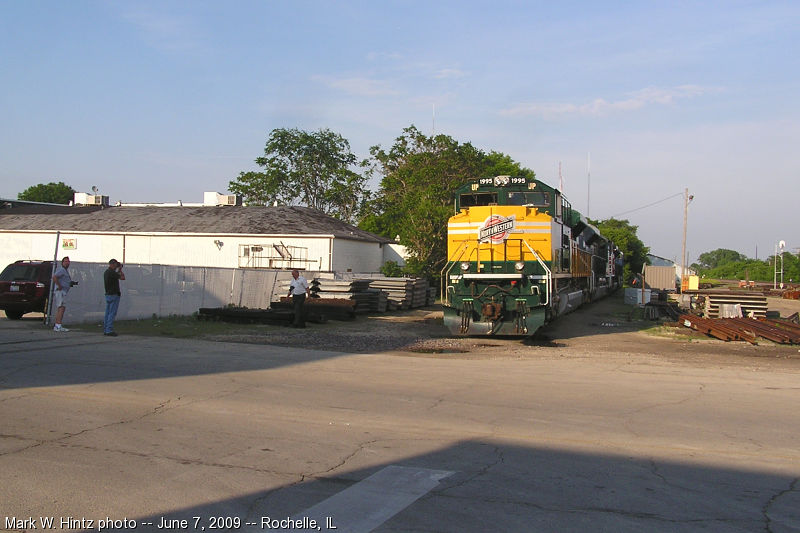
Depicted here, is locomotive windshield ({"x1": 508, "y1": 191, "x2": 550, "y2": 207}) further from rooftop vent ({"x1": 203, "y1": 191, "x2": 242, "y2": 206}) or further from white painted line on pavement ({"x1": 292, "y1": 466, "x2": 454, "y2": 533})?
rooftop vent ({"x1": 203, "y1": 191, "x2": 242, "y2": 206})

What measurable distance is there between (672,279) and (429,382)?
43.7 meters

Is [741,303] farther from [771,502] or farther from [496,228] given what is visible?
[771,502]

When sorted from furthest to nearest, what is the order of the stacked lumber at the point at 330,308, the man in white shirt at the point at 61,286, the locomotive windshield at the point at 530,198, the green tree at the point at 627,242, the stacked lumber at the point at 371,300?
the green tree at the point at 627,242, the stacked lumber at the point at 371,300, the stacked lumber at the point at 330,308, the locomotive windshield at the point at 530,198, the man in white shirt at the point at 61,286

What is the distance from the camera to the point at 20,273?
19.9 m

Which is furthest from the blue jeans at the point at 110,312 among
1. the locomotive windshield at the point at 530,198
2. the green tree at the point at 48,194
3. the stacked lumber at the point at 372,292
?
the green tree at the point at 48,194

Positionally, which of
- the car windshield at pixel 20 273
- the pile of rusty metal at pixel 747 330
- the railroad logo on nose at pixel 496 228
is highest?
the railroad logo on nose at pixel 496 228

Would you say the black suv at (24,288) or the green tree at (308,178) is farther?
the green tree at (308,178)

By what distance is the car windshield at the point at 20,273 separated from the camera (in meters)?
19.8

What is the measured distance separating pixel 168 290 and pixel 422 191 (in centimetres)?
2514

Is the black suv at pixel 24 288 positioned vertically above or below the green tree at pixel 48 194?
below

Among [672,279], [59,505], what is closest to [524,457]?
[59,505]

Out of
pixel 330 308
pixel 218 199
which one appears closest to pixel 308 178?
pixel 218 199

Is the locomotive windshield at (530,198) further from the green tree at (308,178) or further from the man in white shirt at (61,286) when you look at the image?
the green tree at (308,178)

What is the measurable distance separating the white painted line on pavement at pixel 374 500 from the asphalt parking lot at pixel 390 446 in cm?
2
